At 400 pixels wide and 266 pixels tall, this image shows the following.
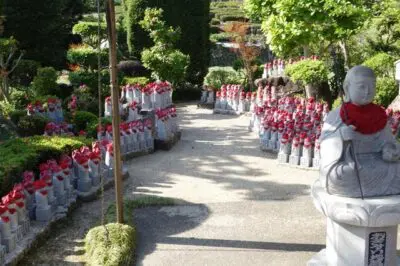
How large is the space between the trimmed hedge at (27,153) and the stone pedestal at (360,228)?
12.4 feet

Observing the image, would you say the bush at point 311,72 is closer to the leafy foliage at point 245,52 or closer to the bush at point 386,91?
the bush at point 386,91

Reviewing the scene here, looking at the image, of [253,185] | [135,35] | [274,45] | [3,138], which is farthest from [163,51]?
[253,185]

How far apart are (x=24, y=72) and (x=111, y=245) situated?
505 inches

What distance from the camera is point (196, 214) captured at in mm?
7098

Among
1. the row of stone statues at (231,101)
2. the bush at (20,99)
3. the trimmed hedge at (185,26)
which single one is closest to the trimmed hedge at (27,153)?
the bush at (20,99)

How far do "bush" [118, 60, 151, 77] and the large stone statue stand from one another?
12528mm

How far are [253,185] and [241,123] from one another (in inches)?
205

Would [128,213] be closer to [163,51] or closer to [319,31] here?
[319,31]

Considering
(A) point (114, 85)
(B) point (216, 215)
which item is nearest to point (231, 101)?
(B) point (216, 215)

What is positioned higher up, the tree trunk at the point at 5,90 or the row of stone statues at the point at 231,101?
the tree trunk at the point at 5,90

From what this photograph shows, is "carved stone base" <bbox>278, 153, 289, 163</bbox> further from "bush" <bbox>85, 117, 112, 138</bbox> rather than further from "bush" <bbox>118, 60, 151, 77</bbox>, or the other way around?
"bush" <bbox>118, 60, 151, 77</bbox>

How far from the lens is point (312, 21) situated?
443 inches

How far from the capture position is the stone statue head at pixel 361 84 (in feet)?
16.0

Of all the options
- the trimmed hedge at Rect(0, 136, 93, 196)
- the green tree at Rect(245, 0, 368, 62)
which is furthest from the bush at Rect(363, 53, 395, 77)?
the trimmed hedge at Rect(0, 136, 93, 196)
